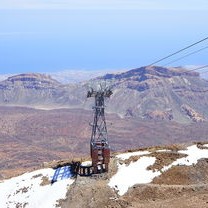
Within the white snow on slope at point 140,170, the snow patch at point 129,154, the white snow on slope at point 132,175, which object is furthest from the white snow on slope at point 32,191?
the snow patch at point 129,154

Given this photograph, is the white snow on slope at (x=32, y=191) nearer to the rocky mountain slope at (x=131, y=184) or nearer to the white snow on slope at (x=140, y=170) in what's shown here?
the rocky mountain slope at (x=131, y=184)

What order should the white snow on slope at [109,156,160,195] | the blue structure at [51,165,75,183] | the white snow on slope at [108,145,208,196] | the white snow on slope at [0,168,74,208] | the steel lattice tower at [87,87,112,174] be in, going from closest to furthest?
1. the white snow on slope at [109,156,160,195]
2. the white snow on slope at [108,145,208,196]
3. the white snow on slope at [0,168,74,208]
4. the steel lattice tower at [87,87,112,174]
5. the blue structure at [51,165,75,183]

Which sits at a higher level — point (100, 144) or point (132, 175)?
point (100, 144)

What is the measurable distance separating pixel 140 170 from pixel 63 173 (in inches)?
481

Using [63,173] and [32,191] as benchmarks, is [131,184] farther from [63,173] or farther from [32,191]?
[32,191]

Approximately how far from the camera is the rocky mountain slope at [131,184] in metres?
65.7

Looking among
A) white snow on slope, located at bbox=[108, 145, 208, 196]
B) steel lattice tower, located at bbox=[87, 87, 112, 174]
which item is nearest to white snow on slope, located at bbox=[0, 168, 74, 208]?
steel lattice tower, located at bbox=[87, 87, 112, 174]

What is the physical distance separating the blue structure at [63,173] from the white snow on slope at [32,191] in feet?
2.54

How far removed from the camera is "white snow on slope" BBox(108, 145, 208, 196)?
70.0 metres

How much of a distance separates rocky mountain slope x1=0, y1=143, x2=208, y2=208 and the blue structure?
5 cm

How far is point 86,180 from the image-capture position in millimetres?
73000

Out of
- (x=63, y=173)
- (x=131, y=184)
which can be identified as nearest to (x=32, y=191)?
(x=63, y=173)

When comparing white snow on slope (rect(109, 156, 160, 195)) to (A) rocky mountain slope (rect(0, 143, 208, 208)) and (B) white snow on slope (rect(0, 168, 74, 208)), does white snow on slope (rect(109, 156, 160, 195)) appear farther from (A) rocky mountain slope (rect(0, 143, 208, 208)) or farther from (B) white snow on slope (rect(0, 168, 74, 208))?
(B) white snow on slope (rect(0, 168, 74, 208))

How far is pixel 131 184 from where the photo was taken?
228ft
